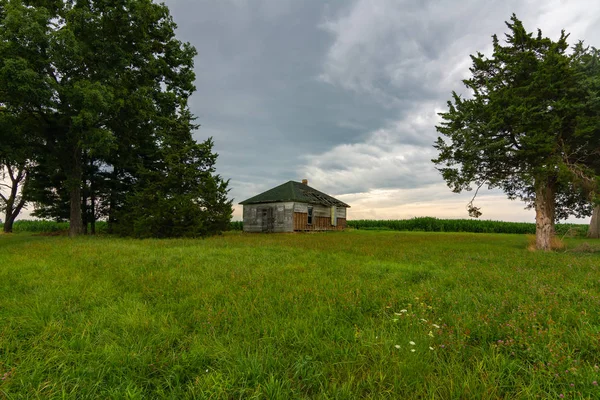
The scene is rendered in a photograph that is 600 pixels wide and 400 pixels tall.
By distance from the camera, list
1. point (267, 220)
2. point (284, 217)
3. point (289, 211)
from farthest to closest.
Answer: point (267, 220), point (284, 217), point (289, 211)

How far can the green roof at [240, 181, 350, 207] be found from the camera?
31.8 metres

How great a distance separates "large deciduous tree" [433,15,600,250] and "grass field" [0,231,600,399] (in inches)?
387

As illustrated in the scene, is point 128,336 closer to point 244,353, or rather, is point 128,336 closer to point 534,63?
point 244,353

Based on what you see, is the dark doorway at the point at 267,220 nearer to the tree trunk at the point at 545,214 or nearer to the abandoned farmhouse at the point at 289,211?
the abandoned farmhouse at the point at 289,211

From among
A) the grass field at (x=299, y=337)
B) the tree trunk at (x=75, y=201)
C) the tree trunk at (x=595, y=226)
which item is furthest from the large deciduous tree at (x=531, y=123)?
the tree trunk at (x=75, y=201)

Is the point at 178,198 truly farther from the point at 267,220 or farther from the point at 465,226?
the point at 465,226

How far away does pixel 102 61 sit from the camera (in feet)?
63.2

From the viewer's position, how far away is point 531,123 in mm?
14242

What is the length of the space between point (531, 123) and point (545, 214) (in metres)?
5.08

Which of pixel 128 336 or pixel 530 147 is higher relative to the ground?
pixel 530 147

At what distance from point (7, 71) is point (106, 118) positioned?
5.86m

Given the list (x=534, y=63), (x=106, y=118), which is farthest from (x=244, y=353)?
(x=106, y=118)

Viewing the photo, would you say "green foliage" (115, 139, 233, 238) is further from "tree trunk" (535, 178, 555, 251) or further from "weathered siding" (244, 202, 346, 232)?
"tree trunk" (535, 178, 555, 251)

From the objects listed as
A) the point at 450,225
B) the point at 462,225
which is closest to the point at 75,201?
the point at 450,225
